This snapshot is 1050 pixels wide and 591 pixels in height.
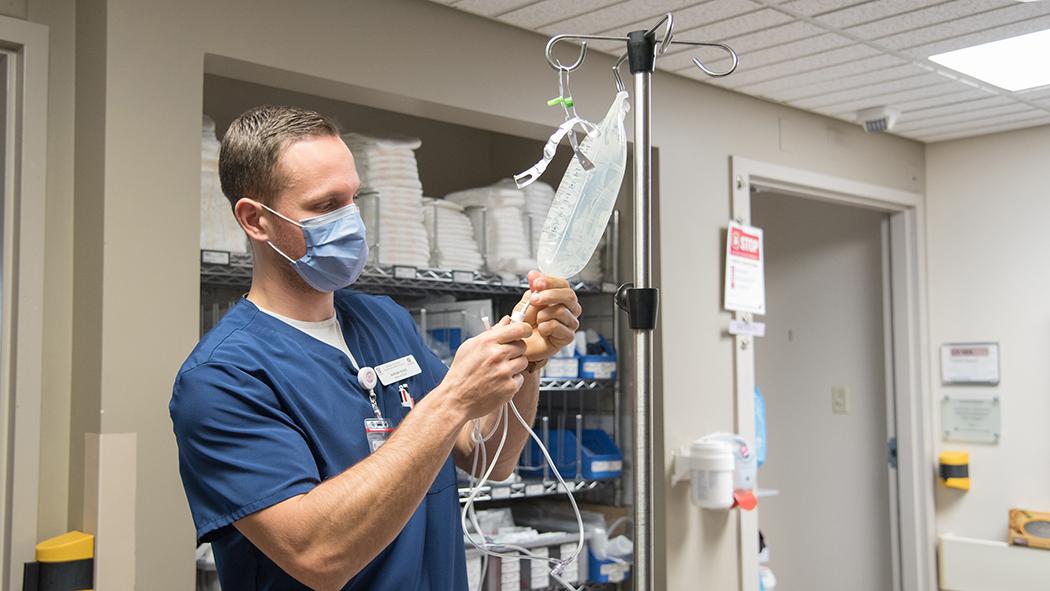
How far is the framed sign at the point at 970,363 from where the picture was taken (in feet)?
13.8

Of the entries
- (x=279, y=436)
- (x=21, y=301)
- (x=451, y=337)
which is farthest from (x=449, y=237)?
(x=279, y=436)

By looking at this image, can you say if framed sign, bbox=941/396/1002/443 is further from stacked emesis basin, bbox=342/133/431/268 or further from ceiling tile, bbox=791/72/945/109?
stacked emesis basin, bbox=342/133/431/268

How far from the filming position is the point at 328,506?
1222 millimetres

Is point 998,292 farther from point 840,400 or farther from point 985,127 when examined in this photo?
point 840,400

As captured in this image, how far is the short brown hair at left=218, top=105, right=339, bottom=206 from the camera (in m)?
1.43

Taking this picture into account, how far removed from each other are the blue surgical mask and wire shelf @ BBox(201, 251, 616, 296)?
0.97 metres

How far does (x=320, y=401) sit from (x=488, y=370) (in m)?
0.26

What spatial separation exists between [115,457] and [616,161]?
1266 millimetres

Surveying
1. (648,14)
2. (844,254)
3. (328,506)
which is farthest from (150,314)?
(844,254)

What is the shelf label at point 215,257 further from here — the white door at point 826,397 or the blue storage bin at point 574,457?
the white door at point 826,397

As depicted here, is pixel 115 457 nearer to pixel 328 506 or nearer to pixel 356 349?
pixel 356 349

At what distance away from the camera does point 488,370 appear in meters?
1.31

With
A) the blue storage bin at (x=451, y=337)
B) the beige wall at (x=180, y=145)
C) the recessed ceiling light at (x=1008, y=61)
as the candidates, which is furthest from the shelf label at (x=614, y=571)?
the recessed ceiling light at (x=1008, y=61)

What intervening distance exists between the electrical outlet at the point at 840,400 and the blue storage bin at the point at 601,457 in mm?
1735
